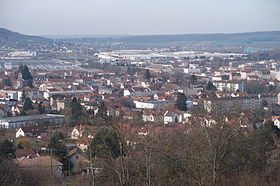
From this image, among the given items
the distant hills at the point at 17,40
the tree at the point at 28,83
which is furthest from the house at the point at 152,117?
the distant hills at the point at 17,40

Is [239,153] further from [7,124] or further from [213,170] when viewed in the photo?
[7,124]

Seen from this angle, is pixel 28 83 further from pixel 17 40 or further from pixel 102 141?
pixel 17 40

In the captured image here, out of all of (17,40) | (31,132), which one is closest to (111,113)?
(31,132)

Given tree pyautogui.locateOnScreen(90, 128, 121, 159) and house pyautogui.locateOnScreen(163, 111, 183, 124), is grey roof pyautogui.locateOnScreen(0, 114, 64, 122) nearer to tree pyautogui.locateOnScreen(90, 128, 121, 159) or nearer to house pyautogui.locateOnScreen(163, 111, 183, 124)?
house pyautogui.locateOnScreen(163, 111, 183, 124)

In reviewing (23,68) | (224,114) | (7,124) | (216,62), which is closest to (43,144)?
(7,124)

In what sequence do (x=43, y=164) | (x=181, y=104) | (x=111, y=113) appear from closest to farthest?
(x=43, y=164) → (x=111, y=113) → (x=181, y=104)

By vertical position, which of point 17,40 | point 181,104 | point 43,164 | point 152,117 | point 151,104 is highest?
point 17,40

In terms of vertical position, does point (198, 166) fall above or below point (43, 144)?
above
